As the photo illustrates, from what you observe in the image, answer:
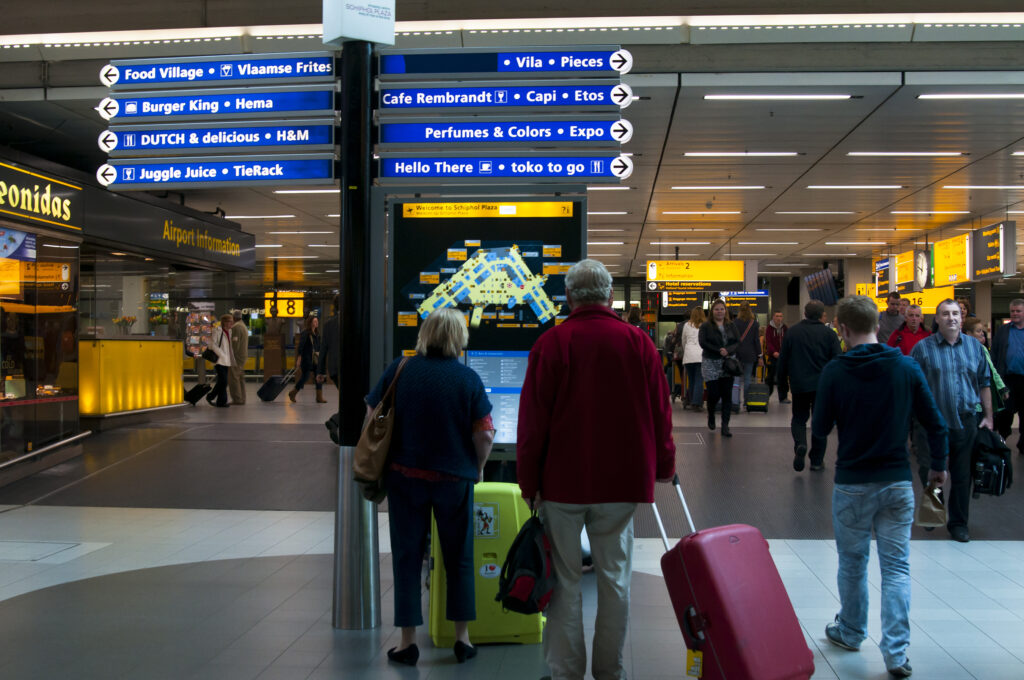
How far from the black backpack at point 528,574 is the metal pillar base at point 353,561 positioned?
1.40 m

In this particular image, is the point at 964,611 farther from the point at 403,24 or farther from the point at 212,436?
the point at 212,436

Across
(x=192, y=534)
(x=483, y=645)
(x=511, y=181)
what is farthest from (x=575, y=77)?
(x=192, y=534)

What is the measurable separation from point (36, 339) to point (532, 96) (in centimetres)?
733

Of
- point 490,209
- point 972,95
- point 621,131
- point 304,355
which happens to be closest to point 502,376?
point 490,209

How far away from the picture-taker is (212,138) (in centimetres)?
514

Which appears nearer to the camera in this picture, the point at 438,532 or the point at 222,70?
the point at 438,532

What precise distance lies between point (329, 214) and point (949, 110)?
12651 mm

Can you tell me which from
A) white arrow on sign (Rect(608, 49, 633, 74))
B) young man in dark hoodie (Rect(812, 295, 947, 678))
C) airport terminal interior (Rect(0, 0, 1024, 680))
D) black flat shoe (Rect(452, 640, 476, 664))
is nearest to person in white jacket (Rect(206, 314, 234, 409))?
airport terminal interior (Rect(0, 0, 1024, 680))

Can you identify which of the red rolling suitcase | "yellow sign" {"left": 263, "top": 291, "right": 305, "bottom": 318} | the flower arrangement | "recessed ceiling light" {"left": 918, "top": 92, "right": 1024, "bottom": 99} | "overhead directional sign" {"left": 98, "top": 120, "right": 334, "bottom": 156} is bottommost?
the red rolling suitcase

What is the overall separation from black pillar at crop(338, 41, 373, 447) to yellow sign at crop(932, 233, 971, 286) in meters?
16.6

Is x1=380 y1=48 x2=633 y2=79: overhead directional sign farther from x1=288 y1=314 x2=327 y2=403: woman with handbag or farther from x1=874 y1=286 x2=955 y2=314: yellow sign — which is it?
x1=874 y1=286 x2=955 y2=314: yellow sign

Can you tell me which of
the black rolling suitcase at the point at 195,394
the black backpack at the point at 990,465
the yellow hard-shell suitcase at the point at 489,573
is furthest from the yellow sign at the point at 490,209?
the black rolling suitcase at the point at 195,394

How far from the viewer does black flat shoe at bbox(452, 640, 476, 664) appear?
4176 millimetres

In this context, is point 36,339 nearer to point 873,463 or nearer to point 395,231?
point 395,231
